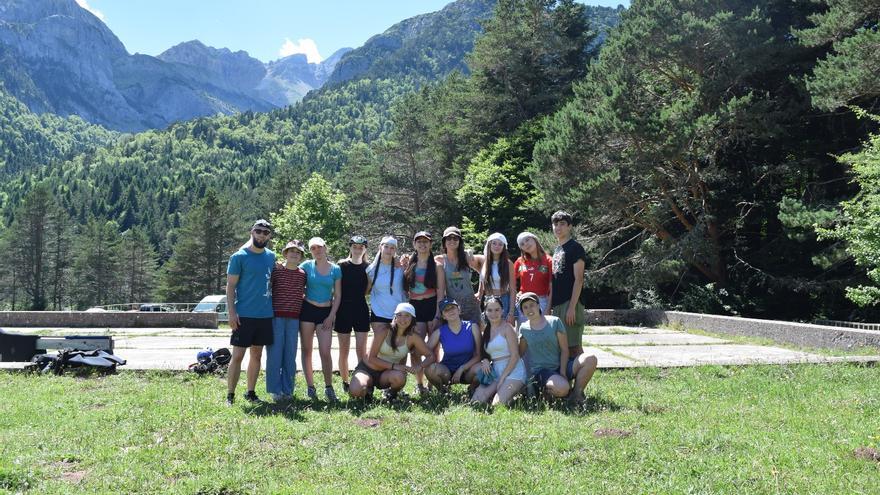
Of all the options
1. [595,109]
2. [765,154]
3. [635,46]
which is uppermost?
[635,46]

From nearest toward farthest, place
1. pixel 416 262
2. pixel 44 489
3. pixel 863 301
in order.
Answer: pixel 44 489
pixel 416 262
pixel 863 301

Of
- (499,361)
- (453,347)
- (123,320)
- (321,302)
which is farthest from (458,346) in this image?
(123,320)

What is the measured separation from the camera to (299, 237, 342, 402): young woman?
624 cm

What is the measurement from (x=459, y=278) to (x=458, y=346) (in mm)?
690

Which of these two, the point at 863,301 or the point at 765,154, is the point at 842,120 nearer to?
the point at 765,154

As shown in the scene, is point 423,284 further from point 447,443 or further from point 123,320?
point 123,320

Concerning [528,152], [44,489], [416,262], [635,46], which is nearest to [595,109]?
[635,46]

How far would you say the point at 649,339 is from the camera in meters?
12.3

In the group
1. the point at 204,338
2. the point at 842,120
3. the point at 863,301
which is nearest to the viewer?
the point at 863,301

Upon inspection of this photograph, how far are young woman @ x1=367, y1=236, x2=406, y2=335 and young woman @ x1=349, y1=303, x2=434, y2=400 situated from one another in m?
0.11

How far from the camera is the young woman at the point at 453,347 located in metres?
6.12

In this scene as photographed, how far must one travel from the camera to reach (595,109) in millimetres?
19500

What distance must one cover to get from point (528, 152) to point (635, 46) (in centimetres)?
1081

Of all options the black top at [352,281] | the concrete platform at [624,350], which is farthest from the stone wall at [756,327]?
the black top at [352,281]
